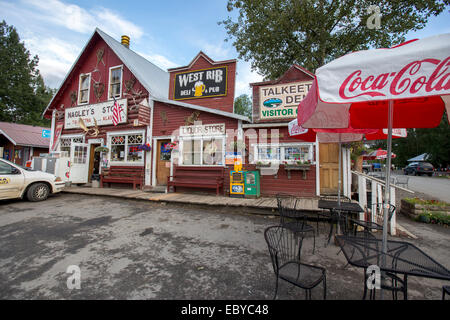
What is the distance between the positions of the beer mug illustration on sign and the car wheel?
6913 millimetres

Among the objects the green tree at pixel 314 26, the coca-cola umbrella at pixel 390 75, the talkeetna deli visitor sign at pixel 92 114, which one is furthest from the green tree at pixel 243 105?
the coca-cola umbrella at pixel 390 75

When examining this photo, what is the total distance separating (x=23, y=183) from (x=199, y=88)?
740cm

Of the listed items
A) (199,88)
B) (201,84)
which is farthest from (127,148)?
(201,84)

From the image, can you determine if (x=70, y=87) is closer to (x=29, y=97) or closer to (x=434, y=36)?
(x=434, y=36)

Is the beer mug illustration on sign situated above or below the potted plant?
above

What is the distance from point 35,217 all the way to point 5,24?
92.7ft

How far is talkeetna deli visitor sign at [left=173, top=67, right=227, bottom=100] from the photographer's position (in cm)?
843

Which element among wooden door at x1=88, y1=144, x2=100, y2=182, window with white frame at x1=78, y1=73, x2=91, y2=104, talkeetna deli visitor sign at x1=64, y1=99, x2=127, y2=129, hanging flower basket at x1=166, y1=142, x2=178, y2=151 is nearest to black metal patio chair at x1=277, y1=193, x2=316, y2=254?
hanging flower basket at x1=166, y1=142, x2=178, y2=151

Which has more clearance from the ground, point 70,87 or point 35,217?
point 70,87

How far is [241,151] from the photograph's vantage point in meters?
7.56

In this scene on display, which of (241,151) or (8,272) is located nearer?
(8,272)
